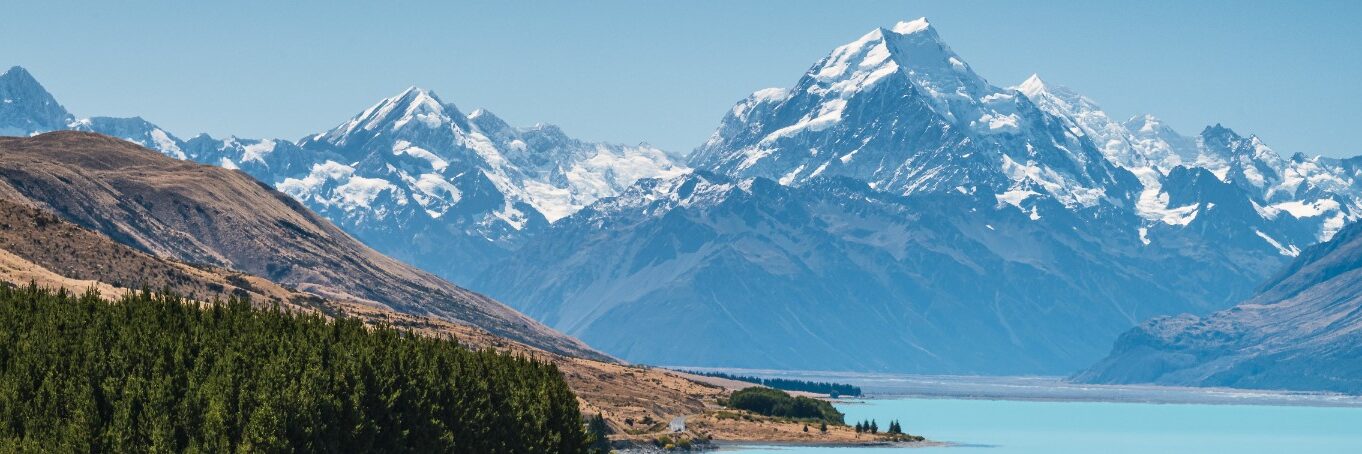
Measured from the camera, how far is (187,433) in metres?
107

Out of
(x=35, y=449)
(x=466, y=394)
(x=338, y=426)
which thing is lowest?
(x=35, y=449)

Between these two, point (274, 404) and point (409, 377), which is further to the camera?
point (409, 377)

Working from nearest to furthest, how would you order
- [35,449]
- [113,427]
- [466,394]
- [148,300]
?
[35,449] → [113,427] → [466,394] → [148,300]

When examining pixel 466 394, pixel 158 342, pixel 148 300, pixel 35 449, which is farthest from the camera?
pixel 148 300

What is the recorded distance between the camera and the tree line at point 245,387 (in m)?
105

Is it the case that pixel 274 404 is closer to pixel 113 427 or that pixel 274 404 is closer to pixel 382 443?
pixel 113 427

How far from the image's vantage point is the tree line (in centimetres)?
10538

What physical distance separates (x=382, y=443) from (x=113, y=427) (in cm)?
2302

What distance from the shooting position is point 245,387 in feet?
364

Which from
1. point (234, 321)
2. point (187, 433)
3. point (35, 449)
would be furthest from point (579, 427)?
point (35, 449)

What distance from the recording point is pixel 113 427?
337ft

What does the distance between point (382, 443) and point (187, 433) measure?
58.3 feet

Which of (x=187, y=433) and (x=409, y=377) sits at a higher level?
(x=409, y=377)

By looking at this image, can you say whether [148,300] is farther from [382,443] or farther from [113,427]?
[113,427]
